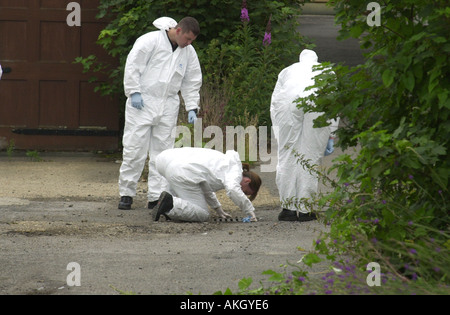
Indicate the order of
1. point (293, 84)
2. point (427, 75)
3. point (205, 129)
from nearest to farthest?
point (427, 75), point (293, 84), point (205, 129)

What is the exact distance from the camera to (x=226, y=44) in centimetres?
1209

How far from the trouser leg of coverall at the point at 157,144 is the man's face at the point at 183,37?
74 cm

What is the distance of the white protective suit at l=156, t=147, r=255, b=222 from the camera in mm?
7977

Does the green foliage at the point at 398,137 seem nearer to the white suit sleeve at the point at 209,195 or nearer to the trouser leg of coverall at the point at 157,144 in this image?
the white suit sleeve at the point at 209,195

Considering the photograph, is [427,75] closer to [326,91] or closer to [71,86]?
[326,91]

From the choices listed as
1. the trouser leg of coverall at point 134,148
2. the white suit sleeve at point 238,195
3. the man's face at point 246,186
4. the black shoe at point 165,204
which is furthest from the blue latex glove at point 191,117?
the white suit sleeve at point 238,195

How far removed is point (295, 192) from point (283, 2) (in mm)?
5084

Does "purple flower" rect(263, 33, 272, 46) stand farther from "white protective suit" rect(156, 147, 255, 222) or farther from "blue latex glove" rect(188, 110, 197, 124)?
"white protective suit" rect(156, 147, 255, 222)

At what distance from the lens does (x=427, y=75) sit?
5.05 meters

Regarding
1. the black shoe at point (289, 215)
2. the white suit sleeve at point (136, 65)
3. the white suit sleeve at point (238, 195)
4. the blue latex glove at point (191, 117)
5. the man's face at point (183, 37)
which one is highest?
the man's face at point (183, 37)

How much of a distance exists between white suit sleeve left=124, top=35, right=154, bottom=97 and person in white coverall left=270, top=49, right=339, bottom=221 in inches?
55.0

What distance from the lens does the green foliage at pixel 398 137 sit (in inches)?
188

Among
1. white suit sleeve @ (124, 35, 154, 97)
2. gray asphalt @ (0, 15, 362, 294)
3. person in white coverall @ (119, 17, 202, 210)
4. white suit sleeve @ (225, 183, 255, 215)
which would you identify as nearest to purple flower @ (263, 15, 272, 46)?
person in white coverall @ (119, 17, 202, 210)
